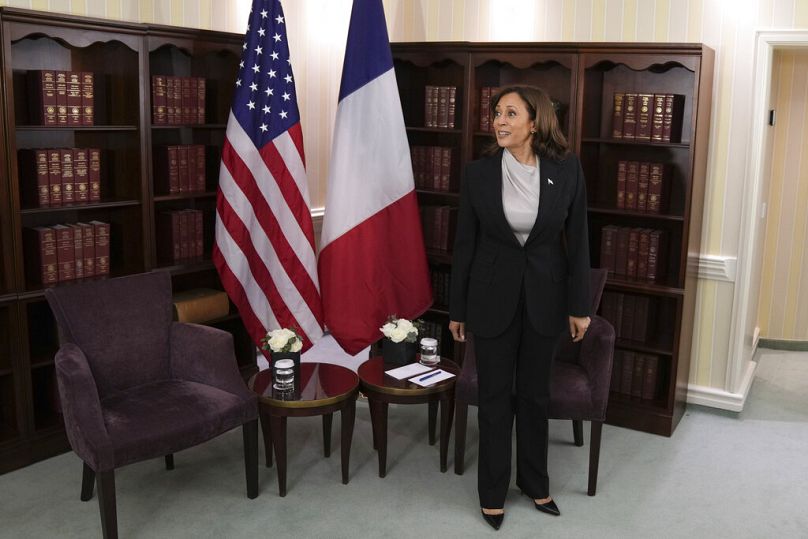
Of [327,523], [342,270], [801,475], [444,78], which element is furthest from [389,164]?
[801,475]

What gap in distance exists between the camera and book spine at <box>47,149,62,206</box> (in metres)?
3.76

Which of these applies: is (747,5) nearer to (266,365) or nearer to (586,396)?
(586,396)

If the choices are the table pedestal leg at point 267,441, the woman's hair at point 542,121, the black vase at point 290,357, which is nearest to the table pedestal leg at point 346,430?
the black vase at point 290,357

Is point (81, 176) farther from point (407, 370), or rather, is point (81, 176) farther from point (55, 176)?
point (407, 370)

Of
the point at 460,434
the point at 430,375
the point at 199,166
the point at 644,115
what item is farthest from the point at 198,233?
the point at 644,115

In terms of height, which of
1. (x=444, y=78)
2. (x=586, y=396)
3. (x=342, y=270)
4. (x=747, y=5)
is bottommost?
(x=586, y=396)

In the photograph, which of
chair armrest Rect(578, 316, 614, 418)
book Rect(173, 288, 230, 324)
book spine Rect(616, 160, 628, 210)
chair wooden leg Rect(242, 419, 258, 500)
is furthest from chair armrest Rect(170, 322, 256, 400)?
book spine Rect(616, 160, 628, 210)

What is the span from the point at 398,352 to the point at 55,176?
172cm

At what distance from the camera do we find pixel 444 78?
4.96m

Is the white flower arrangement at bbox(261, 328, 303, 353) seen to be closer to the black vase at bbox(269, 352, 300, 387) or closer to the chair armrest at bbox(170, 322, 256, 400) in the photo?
the black vase at bbox(269, 352, 300, 387)

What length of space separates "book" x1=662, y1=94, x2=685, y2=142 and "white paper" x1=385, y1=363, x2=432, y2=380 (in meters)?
1.66

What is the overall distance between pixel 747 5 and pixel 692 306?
153cm

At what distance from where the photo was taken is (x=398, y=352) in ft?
12.6

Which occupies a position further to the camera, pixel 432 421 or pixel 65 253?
pixel 432 421
